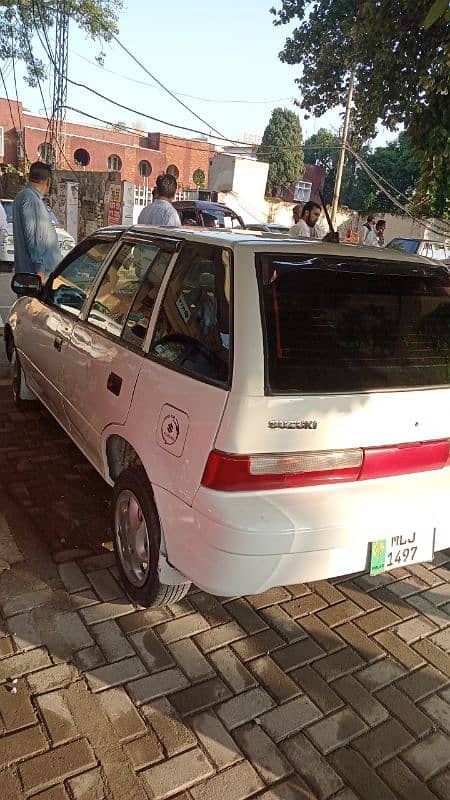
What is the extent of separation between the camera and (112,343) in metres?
3.06

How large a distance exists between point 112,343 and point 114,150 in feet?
148

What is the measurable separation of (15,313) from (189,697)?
12.1ft

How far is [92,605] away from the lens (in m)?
2.84

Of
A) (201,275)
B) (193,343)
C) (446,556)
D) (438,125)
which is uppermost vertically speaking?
(438,125)

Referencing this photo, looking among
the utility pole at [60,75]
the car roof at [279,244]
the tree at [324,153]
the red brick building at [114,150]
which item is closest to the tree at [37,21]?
the utility pole at [60,75]

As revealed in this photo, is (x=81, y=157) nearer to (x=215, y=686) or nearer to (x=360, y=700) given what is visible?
(x=215, y=686)

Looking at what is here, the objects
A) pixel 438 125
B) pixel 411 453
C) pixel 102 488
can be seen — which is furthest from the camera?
pixel 438 125

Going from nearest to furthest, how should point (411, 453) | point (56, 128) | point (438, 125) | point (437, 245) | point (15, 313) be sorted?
point (411, 453) → point (15, 313) → point (438, 125) → point (437, 245) → point (56, 128)

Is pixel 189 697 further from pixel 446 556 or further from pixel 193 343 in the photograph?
pixel 446 556

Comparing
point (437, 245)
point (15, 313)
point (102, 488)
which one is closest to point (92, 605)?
point (102, 488)

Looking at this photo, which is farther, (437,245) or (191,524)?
(437,245)

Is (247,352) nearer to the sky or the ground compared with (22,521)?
nearer to the sky

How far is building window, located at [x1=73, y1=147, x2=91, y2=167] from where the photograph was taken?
43.3 m

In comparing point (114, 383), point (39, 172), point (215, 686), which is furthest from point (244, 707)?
point (39, 172)
